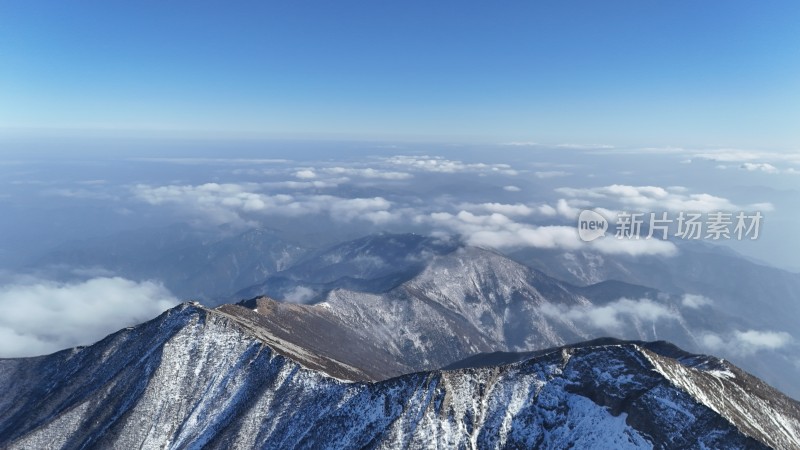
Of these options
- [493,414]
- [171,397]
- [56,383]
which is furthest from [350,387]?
[56,383]

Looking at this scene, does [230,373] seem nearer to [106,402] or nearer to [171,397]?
[171,397]

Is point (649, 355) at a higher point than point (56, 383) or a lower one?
higher

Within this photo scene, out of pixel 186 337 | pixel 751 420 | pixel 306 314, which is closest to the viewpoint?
pixel 751 420

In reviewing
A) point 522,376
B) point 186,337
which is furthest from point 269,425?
point 522,376

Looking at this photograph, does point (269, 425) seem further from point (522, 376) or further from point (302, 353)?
point (522, 376)

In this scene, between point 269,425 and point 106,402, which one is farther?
point 106,402

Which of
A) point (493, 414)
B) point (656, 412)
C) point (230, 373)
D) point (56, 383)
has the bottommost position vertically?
point (56, 383)

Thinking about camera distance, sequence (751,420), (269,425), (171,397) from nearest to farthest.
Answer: (751,420)
(269,425)
(171,397)
